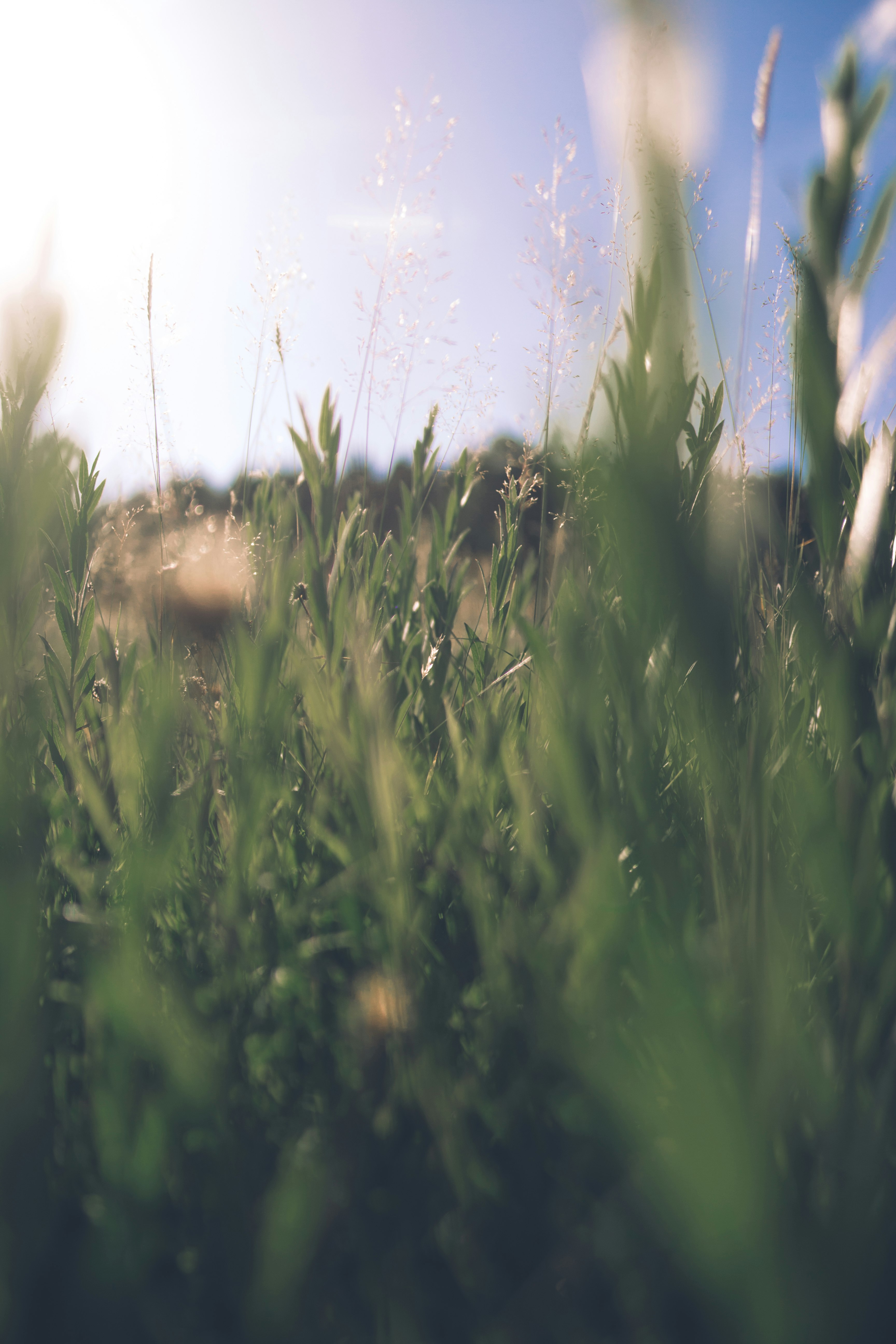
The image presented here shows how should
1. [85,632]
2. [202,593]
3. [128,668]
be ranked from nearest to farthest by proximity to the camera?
[85,632] → [128,668] → [202,593]

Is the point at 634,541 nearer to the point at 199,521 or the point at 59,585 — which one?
the point at 59,585

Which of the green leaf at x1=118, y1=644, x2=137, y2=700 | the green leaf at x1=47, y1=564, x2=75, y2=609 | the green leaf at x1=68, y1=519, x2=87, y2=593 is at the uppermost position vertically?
the green leaf at x1=68, y1=519, x2=87, y2=593

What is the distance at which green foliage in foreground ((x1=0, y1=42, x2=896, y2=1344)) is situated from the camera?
1.10ft

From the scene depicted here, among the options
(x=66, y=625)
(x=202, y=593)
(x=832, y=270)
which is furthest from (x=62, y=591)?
(x=832, y=270)

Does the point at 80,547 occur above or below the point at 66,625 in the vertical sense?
above

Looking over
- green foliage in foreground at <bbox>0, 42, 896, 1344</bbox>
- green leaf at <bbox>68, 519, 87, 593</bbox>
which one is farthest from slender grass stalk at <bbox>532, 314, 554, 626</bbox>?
green leaf at <bbox>68, 519, 87, 593</bbox>

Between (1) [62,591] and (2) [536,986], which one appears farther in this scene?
(1) [62,591]

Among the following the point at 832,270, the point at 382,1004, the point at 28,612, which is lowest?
the point at 382,1004

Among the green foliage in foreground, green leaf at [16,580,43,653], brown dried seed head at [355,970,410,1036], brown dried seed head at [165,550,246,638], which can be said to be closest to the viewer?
the green foliage in foreground

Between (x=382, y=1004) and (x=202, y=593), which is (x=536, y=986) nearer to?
(x=382, y=1004)

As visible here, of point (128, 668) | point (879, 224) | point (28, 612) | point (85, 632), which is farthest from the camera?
point (128, 668)

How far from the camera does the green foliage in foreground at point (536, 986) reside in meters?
0.34

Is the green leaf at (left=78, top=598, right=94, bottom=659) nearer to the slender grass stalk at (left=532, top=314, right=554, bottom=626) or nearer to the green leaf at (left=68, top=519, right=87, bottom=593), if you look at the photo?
the green leaf at (left=68, top=519, right=87, bottom=593)

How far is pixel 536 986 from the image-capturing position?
2.06 ft
